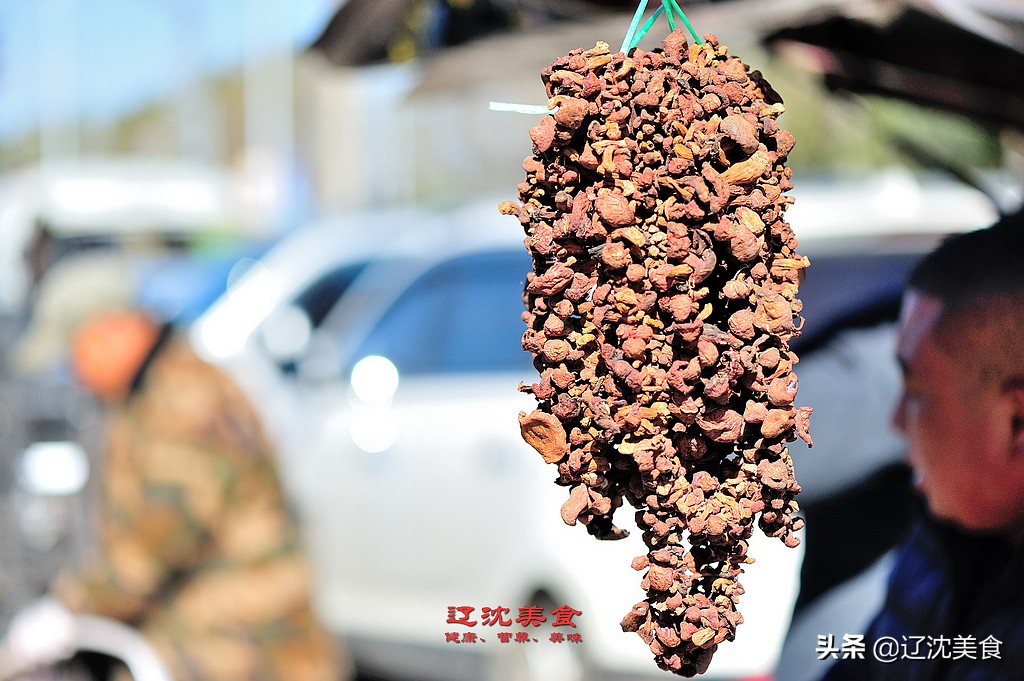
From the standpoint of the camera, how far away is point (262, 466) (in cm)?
276

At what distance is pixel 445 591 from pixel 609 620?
0.71 meters

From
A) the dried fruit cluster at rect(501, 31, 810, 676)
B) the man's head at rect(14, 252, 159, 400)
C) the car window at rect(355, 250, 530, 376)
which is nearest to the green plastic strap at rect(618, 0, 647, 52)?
the dried fruit cluster at rect(501, 31, 810, 676)

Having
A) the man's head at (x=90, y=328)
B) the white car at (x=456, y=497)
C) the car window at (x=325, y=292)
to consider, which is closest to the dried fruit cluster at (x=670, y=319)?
the white car at (x=456, y=497)

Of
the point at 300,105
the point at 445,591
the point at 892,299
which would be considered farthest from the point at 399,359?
the point at 300,105

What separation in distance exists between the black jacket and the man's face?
0.04m

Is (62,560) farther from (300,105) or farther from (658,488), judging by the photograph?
(300,105)

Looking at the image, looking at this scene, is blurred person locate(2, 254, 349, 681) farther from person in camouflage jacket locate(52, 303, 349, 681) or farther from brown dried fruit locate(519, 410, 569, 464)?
brown dried fruit locate(519, 410, 569, 464)

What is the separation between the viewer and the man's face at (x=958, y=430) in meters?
1.50

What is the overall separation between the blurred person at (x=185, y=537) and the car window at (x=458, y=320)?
1220 millimetres

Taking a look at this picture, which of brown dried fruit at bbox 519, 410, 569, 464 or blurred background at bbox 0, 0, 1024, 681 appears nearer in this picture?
brown dried fruit at bbox 519, 410, 569, 464

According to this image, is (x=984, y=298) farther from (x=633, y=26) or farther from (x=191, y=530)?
(x=191, y=530)

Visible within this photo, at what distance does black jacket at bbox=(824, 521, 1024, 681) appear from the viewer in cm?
148

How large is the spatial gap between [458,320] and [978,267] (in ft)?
9.07

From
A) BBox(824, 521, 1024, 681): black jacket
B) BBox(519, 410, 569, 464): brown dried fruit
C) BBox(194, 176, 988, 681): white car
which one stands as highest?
BBox(519, 410, 569, 464): brown dried fruit
